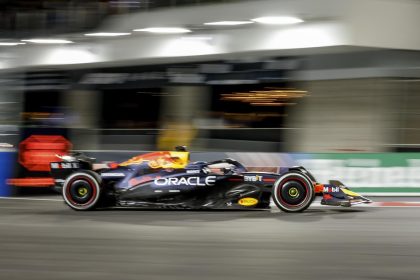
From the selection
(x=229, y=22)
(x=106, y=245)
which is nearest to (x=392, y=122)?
(x=229, y=22)

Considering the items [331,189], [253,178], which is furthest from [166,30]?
[331,189]

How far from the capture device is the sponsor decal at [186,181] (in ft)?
39.5

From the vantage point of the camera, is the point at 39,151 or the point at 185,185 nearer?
the point at 185,185

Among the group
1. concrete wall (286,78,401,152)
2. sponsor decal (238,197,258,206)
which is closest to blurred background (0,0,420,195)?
concrete wall (286,78,401,152)

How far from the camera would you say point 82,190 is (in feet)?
41.3

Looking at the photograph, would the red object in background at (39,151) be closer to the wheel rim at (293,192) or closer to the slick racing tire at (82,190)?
the slick racing tire at (82,190)

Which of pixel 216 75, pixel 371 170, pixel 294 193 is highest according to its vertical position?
pixel 216 75

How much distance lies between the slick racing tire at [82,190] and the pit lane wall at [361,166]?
282 cm

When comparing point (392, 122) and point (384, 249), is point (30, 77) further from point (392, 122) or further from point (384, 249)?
point (384, 249)

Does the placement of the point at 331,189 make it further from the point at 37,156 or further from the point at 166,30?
the point at 166,30

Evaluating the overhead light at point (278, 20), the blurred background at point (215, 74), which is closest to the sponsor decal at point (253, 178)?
the blurred background at point (215, 74)

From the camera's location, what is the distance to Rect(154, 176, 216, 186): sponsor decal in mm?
12030

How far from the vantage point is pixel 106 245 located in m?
8.65

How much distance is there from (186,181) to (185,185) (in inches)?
2.7
